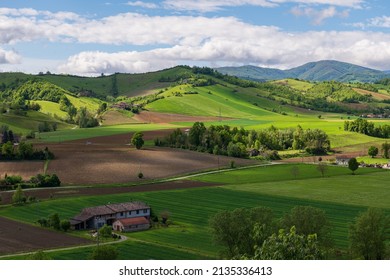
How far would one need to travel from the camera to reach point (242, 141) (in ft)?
495

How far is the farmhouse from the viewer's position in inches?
2483

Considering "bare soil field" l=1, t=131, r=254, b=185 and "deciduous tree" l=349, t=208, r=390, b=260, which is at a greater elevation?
"deciduous tree" l=349, t=208, r=390, b=260

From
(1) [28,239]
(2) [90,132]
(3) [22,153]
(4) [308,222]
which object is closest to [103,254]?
(4) [308,222]

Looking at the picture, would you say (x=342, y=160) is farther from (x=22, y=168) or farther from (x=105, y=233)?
(x=105, y=233)

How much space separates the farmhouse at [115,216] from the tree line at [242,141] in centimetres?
6657

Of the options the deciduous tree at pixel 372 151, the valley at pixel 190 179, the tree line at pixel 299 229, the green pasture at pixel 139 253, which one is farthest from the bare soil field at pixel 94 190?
the deciduous tree at pixel 372 151

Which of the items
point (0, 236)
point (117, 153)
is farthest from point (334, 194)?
point (117, 153)

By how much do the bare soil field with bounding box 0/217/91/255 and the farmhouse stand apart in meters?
5.56

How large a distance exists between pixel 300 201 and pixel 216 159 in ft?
162

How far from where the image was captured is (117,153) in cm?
12375

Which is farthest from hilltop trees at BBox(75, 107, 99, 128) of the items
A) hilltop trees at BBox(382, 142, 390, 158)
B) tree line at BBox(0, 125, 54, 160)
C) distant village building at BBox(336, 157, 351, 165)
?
hilltop trees at BBox(382, 142, 390, 158)

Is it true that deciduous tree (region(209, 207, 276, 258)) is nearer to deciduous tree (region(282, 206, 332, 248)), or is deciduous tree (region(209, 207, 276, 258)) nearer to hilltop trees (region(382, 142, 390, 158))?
deciduous tree (region(282, 206, 332, 248))

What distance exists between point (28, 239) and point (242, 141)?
102257 millimetres
